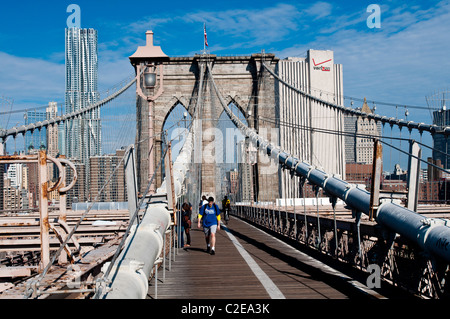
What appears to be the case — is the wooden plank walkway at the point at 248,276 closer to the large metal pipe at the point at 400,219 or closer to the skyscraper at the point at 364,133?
the large metal pipe at the point at 400,219

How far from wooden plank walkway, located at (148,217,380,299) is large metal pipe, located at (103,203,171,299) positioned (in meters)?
2.30

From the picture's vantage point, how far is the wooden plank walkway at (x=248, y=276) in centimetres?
657

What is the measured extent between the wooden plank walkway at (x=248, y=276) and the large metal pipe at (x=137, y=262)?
2.30 meters

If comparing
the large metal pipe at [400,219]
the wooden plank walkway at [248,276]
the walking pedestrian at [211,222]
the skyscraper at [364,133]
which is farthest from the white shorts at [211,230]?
the skyscraper at [364,133]

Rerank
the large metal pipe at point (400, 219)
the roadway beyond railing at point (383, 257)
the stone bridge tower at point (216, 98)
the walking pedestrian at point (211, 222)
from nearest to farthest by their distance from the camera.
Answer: the large metal pipe at point (400, 219) → the roadway beyond railing at point (383, 257) → the walking pedestrian at point (211, 222) → the stone bridge tower at point (216, 98)

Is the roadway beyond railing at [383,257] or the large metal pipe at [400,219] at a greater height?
the large metal pipe at [400,219]

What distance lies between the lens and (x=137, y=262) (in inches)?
132

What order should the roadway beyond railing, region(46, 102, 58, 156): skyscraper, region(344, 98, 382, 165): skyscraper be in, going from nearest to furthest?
the roadway beyond railing → region(344, 98, 382, 165): skyscraper → region(46, 102, 58, 156): skyscraper

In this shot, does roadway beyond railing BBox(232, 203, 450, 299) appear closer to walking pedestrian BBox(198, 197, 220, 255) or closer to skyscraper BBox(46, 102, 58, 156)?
walking pedestrian BBox(198, 197, 220, 255)

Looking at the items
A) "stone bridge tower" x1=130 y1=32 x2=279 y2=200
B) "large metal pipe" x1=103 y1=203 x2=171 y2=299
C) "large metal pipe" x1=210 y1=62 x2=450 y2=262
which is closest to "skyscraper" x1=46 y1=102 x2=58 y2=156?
"large metal pipe" x1=210 y1=62 x2=450 y2=262

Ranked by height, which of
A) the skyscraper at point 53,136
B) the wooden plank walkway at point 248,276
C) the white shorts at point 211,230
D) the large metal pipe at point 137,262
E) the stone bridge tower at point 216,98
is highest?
the stone bridge tower at point 216,98

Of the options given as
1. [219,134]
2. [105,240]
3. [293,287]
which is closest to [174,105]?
[219,134]

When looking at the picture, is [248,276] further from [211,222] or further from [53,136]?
[53,136]

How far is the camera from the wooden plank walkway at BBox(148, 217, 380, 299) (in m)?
6.57
